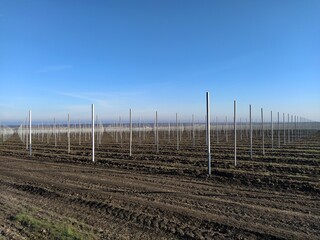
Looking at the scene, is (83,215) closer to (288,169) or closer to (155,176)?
(155,176)

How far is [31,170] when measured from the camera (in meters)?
12.2

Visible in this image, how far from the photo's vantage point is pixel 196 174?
10.9 meters

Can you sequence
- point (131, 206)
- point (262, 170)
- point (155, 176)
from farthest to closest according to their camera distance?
point (262, 170) → point (155, 176) → point (131, 206)

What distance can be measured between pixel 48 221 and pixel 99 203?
1486 millimetres

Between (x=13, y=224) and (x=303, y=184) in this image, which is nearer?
(x=13, y=224)

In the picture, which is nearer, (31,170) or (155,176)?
(155,176)

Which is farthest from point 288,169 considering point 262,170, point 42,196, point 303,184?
point 42,196

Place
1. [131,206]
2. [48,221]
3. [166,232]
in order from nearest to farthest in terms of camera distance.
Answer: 1. [166,232]
2. [48,221]
3. [131,206]

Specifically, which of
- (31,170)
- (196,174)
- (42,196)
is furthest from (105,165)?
(42,196)

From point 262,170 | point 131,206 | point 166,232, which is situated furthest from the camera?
point 262,170

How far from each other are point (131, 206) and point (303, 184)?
514 cm

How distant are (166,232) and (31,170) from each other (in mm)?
8578

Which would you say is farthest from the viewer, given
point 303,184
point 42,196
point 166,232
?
point 303,184

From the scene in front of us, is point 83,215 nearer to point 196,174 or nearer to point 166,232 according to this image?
point 166,232
